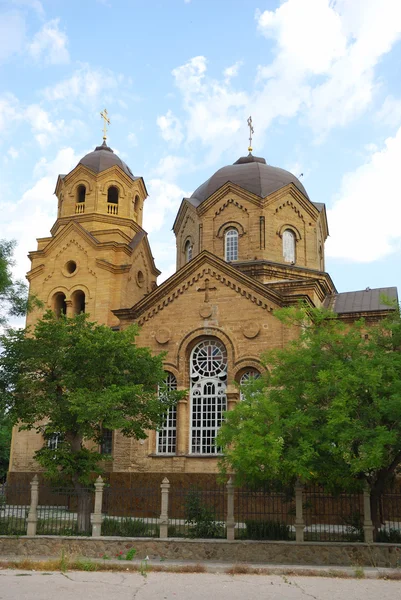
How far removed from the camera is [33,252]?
1248 inches

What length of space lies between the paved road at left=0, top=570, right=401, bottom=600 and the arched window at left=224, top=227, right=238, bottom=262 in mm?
18834

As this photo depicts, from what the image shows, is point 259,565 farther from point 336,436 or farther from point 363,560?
point 336,436

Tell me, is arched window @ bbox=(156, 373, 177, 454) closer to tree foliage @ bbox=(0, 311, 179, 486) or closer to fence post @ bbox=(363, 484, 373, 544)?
tree foliage @ bbox=(0, 311, 179, 486)

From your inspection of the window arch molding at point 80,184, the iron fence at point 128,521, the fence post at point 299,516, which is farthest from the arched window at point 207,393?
the window arch molding at point 80,184

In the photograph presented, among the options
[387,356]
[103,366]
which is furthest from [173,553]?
[387,356]

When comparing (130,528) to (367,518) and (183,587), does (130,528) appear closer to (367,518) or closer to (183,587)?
(183,587)

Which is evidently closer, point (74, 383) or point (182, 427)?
point (74, 383)

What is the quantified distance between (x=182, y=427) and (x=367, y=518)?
978 centimetres

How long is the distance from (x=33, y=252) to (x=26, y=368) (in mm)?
13076

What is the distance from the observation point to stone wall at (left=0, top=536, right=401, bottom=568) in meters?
14.7

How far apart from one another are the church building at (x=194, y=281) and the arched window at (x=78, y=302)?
58mm

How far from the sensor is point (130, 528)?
1688 centimetres

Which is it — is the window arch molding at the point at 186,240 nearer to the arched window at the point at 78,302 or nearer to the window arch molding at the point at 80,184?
the window arch molding at the point at 80,184

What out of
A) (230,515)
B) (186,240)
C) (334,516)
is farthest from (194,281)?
(230,515)
